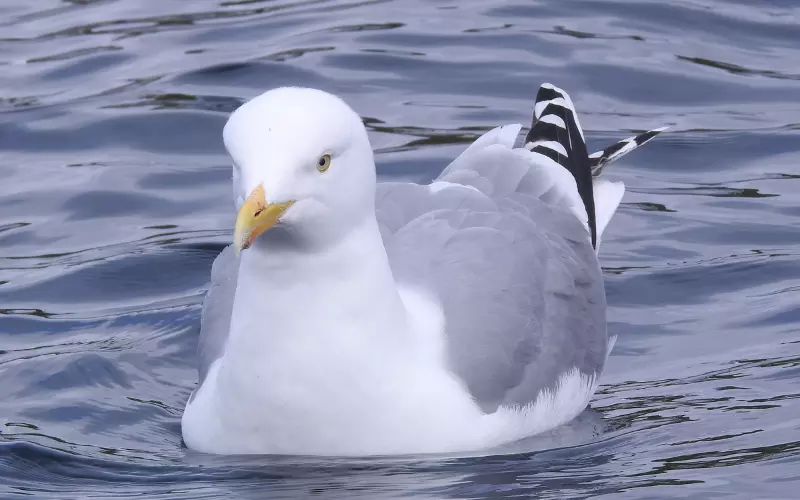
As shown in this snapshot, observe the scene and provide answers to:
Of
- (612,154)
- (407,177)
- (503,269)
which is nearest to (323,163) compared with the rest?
(503,269)

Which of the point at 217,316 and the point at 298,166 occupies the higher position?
the point at 298,166

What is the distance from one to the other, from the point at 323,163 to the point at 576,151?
3.08 m

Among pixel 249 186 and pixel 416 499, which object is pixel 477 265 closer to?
pixel 416 499

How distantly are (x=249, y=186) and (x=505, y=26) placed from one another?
722cm

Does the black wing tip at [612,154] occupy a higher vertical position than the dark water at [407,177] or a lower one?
higher

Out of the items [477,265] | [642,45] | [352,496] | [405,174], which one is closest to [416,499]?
[352,496]

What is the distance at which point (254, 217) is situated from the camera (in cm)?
443

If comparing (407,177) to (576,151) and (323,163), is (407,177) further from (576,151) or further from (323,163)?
(323,163)

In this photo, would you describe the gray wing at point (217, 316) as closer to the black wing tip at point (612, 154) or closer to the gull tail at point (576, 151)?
the gull tail at point (576, 151)

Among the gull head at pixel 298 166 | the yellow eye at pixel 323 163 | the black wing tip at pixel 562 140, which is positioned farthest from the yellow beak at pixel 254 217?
the black wing tip at pixel 562 140

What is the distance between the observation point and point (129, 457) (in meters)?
5.68

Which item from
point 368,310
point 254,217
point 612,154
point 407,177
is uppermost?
point 254,217

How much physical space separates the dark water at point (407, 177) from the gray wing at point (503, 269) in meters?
0.29

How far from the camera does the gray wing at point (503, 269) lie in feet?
18.7
